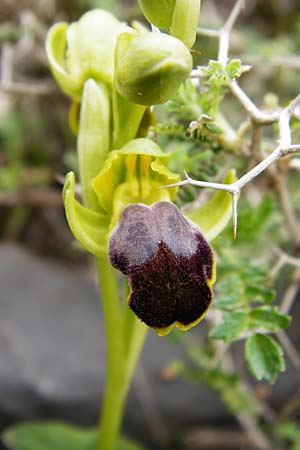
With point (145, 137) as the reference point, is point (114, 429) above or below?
below

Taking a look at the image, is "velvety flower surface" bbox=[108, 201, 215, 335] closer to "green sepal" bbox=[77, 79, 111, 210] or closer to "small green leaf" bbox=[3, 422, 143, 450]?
"green sepal" bbox=[77, 79, 111, 210]

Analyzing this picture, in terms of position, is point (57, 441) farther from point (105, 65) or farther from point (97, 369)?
point (105, 65)

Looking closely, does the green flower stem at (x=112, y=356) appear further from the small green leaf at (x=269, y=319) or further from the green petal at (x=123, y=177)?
the small green leaf at (x=269, y=319)

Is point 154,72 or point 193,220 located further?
point 193,220

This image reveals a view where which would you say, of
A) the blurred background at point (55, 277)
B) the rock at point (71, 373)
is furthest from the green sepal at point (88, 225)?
the rock at point (71, 373)

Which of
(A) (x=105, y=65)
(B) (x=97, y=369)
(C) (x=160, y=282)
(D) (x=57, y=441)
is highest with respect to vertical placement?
(A) (x=105, y=65)

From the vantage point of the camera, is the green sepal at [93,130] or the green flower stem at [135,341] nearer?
the green sepal at [93,130]

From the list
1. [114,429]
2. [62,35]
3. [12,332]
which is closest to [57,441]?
[114,429]
